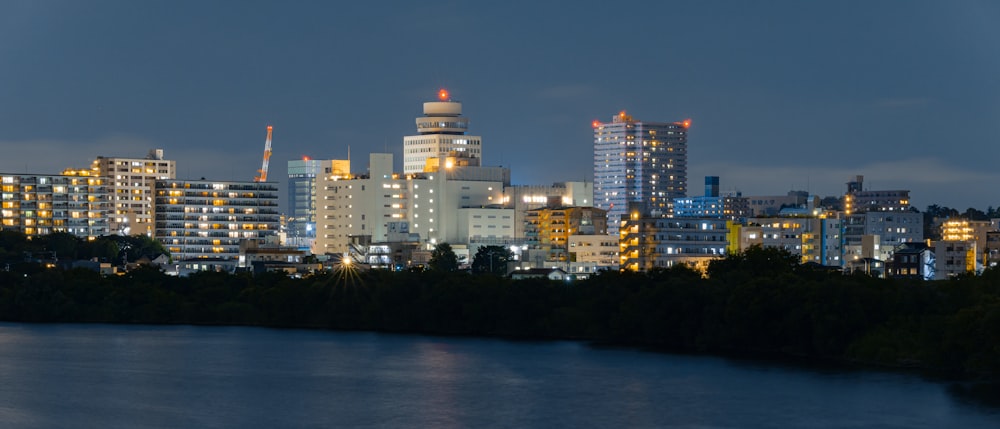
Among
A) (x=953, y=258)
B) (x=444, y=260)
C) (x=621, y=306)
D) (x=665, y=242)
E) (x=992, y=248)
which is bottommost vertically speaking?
(x=621, y=306)

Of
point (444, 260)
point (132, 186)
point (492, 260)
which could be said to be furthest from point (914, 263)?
point (132, 186)

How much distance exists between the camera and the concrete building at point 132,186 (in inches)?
5015

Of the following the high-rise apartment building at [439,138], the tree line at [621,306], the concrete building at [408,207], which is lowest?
Result: the tree line at [621,306]

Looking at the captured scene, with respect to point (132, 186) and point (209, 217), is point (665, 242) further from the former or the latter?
point (132, 186)

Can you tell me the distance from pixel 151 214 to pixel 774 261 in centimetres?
7854

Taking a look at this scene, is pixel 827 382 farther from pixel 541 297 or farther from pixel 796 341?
pixel 541 297

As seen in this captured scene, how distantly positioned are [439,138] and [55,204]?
3421 cm

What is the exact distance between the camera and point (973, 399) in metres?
39.3

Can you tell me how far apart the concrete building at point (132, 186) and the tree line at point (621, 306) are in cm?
5080

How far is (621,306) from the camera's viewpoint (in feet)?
183

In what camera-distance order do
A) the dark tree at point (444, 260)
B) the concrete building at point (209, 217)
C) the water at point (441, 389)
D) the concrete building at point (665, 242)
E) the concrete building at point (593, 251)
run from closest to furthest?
the water at point (441, 389) < the concrete building at point (665, 242) < the dark tree at point (444, 260) < the concrete building at point (593, 251) < the concrete building at point (209, 217)

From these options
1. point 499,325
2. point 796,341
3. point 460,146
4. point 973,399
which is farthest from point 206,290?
point 460,146

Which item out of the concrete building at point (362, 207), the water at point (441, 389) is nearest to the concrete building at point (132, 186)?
the concrete building at point (362, 207)

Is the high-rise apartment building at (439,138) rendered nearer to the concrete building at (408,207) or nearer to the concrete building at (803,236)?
the concrete building at (408,207)
